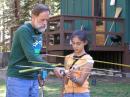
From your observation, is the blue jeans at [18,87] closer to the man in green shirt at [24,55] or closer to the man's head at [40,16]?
the man in green shirt at [24,55]

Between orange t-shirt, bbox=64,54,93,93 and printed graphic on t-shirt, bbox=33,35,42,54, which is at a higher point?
printed graphic on t-shirt, bbox=33,35,42,54

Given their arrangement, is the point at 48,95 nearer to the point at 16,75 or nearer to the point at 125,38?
the point at 16,75

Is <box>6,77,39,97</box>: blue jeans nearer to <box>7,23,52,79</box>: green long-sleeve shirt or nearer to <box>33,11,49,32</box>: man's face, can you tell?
<box>7,23,52,79</box>: green long-sleeve shirt

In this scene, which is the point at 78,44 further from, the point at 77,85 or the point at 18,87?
the point at 18,87

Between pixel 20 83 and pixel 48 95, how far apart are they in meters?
5.16

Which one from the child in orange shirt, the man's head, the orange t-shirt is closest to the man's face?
Answer: the man's head

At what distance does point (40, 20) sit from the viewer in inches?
182

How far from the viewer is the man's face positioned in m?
4.59

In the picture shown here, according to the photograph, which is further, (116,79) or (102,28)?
(102,28)

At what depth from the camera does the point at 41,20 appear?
4625 millimetres

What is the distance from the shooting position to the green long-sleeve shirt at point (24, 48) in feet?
15.2

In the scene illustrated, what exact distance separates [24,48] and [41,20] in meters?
0.32

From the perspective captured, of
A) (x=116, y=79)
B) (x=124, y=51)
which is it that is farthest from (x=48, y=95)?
(x=124, y=51)

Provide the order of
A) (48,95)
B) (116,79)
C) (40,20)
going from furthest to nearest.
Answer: (116,79) < (48,95) < (40,20)
